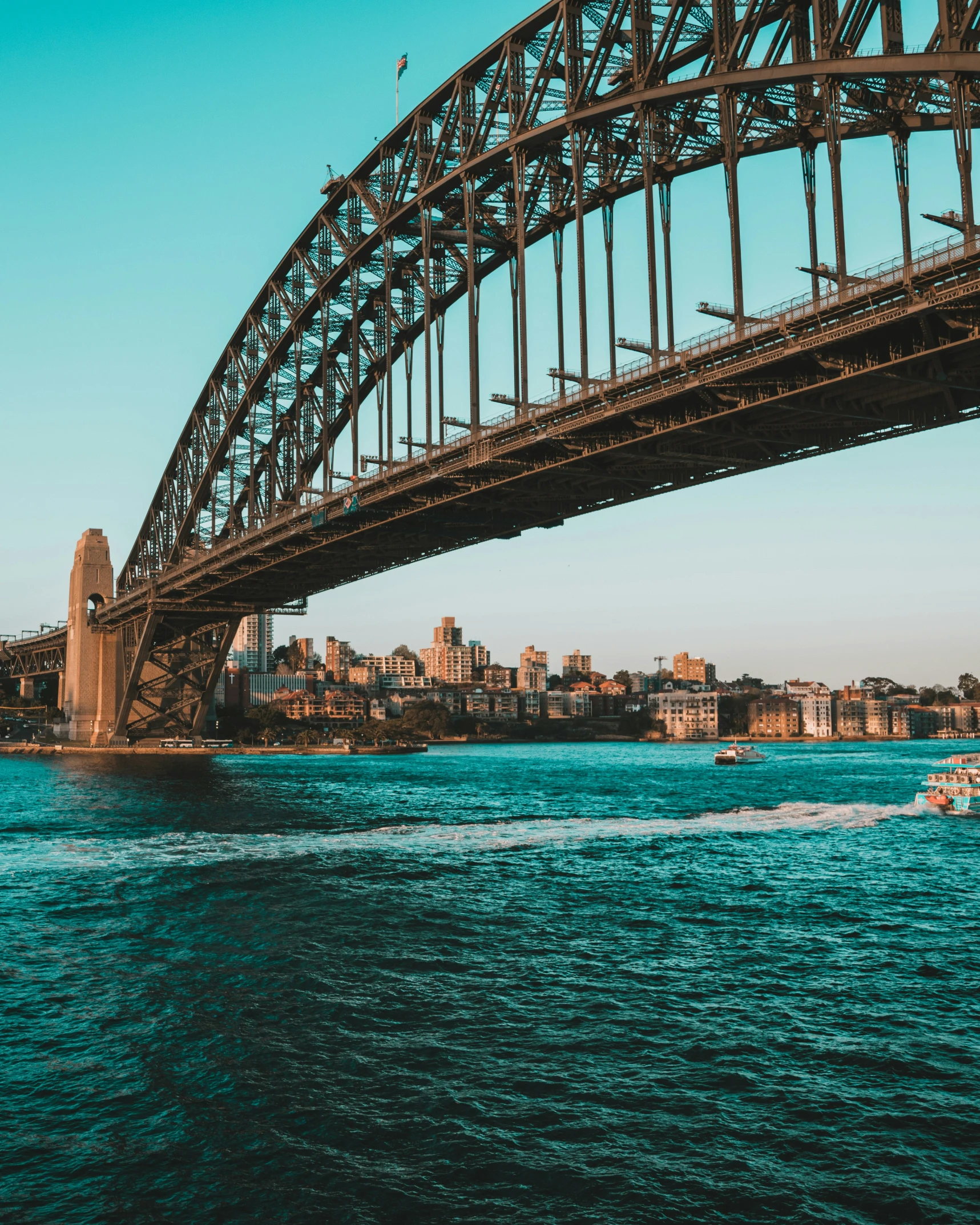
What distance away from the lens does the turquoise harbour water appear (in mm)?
12289

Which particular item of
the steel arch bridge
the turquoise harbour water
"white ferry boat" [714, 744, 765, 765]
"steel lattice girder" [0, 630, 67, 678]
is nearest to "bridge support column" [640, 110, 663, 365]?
the steel arch bridge

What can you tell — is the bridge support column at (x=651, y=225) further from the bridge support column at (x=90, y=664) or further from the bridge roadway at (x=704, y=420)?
the bridge support column at (x=90, y=664)

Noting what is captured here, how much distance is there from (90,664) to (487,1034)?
105069 millimetres

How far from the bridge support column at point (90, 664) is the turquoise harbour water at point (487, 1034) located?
3087 inches

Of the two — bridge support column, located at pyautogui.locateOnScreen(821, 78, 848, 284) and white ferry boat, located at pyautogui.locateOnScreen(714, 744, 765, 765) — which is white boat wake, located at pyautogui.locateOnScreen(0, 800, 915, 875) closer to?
bridge support column, located at pyautogui.locateOnScreen(821, 78, 848, 284)

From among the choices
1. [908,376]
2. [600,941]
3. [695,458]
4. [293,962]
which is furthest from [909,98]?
[293,962]

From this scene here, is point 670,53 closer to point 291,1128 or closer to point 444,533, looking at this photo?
point 444,533

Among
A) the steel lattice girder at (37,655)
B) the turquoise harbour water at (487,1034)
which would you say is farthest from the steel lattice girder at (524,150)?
the steel lattice girder at (37,655)

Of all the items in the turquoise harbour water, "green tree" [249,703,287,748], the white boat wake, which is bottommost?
the turquoise harbour water

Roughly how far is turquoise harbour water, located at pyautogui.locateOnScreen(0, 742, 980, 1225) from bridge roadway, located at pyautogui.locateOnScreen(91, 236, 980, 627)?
14.1m

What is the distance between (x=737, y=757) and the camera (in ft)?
389

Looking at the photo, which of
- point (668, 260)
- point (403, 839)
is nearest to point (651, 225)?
point (668, 260)

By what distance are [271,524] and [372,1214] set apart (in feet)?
188

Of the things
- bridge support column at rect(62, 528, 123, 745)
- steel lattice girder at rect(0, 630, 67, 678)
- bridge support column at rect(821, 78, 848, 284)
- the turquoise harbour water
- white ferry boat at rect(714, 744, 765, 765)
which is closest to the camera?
the turquoise harbour water
